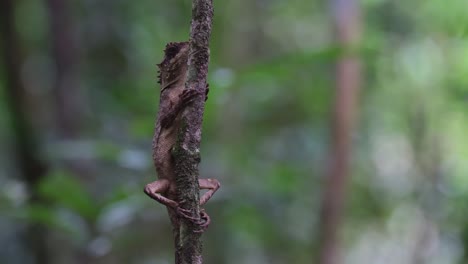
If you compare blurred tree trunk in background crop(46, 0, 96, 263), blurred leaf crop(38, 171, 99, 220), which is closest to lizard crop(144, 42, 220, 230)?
blurred leaf crop(38, 171, 99, 220)

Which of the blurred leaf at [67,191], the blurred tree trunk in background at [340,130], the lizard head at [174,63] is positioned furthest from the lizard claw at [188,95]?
the blurred tree trunk in background at [340,130]

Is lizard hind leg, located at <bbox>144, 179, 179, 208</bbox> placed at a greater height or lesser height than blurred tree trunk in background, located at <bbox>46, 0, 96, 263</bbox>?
lesser

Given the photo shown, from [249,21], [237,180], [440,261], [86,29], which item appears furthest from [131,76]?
[440,261]

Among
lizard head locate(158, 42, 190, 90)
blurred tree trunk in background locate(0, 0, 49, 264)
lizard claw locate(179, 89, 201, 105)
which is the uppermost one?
blurred tree trunk in background locate(0, 0, 49, 264)

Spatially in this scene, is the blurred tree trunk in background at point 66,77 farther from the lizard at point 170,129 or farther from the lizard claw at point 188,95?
the lizard claw at point 188,95

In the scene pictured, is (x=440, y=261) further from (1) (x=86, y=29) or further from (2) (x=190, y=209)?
(2) (x=190, y=209)

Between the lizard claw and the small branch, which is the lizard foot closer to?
the small branch
